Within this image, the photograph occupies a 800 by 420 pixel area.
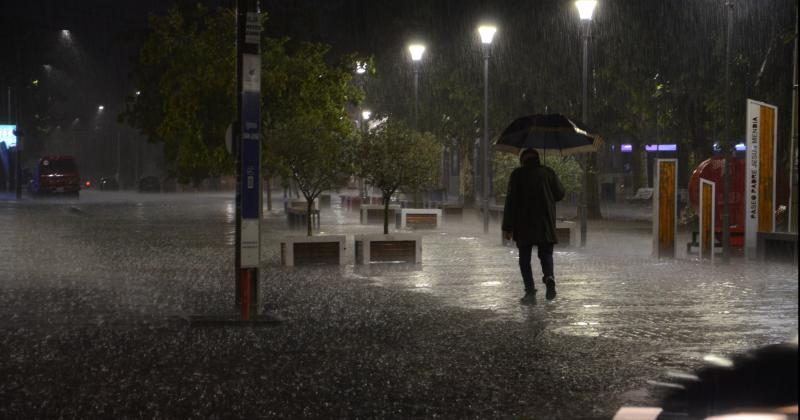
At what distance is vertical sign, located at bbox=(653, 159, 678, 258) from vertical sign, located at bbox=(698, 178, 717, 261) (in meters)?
0.56

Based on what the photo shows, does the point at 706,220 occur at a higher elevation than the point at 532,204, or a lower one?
lower

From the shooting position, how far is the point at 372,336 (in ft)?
31.9

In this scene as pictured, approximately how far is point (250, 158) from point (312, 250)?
282 inches

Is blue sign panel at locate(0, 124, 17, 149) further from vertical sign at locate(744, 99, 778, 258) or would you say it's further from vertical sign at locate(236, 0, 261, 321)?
vertical sign at locate(236, 0, 261, 321)

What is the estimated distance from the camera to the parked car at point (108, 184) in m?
88.7

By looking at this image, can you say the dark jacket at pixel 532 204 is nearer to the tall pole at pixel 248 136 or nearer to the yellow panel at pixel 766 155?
the tall pole at pixel 248 136

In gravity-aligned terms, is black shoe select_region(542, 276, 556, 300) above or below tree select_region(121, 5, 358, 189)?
below

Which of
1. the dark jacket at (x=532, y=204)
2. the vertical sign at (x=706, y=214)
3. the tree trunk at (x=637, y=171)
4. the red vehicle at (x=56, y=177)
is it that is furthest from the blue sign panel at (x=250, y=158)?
the red vehicle at (x=56, y=177)

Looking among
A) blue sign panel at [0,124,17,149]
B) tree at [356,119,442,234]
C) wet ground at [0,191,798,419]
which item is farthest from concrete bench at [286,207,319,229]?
blue sign panel at [0,124,17,149]

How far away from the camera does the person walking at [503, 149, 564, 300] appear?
1207 cm

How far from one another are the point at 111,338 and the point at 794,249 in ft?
39.7

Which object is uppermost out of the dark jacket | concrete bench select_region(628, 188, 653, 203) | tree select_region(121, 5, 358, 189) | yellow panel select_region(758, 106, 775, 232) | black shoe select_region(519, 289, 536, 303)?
tree select_region(121, 5, 358, 189)

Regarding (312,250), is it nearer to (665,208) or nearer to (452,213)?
(665,208)

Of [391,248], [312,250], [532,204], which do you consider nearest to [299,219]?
[391,248]
